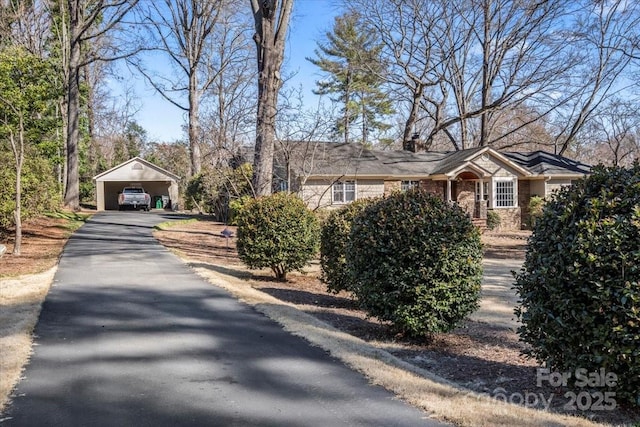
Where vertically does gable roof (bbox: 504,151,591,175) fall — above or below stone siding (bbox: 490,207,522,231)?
above

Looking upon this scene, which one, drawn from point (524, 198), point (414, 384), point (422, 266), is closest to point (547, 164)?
point (524, 198)

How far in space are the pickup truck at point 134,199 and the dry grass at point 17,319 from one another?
92.9 ft

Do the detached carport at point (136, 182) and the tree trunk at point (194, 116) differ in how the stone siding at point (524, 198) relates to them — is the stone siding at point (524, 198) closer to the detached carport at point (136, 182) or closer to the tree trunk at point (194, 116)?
the tree trunk at point (194, 116)

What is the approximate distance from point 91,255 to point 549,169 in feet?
82.4

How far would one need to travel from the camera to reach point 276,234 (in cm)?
1145

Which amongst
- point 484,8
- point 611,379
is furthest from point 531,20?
point 611,379

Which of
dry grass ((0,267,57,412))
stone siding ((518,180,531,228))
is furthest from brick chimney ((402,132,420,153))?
dry grass ((0,267,57,412))

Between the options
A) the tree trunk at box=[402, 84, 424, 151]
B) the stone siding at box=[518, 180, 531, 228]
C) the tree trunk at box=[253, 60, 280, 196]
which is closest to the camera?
the tree trunk at box=[253, 60, 280, 196]

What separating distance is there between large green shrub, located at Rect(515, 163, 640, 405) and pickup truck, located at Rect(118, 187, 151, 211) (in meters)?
37.5

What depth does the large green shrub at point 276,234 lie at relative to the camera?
37.7ft

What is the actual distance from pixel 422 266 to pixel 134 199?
35.6m

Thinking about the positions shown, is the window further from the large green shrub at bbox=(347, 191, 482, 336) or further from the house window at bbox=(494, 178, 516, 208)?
the large green shrub at bbox=(347, 191, 482, 336)

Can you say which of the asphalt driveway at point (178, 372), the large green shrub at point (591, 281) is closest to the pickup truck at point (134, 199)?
the asphalt driveway at point (178, 372)

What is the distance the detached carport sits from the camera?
40.6 meters
